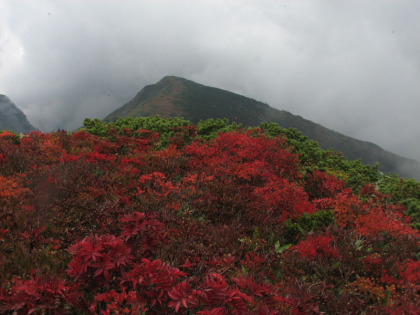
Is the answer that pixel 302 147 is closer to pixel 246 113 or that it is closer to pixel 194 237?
pixel 194 237

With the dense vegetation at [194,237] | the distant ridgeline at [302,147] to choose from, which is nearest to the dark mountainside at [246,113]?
the distant ridgeline at [302,147]

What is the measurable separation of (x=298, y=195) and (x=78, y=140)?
7.05 meters

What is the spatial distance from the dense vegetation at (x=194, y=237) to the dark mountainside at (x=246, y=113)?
133014 millimetres

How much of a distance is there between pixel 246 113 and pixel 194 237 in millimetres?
159723

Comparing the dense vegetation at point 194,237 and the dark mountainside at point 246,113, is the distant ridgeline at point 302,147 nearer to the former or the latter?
the dense vegetation at point 194,237

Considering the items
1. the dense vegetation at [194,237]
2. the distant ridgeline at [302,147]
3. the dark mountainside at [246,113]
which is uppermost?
the dark mountainside at [246,113]

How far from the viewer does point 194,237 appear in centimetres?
416

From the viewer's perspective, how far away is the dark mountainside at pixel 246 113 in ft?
486

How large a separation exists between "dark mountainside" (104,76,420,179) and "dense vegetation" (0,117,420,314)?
436 feet

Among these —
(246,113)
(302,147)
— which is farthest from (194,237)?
(246,113)

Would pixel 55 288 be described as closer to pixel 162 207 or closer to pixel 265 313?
pixel 265 313

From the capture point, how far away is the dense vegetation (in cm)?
269

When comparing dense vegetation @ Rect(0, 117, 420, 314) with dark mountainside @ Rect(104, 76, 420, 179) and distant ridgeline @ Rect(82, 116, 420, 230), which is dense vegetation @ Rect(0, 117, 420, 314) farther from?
dark mountainside @ Rect(104, 76, 420, 179)

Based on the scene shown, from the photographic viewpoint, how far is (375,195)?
8.05 metres
